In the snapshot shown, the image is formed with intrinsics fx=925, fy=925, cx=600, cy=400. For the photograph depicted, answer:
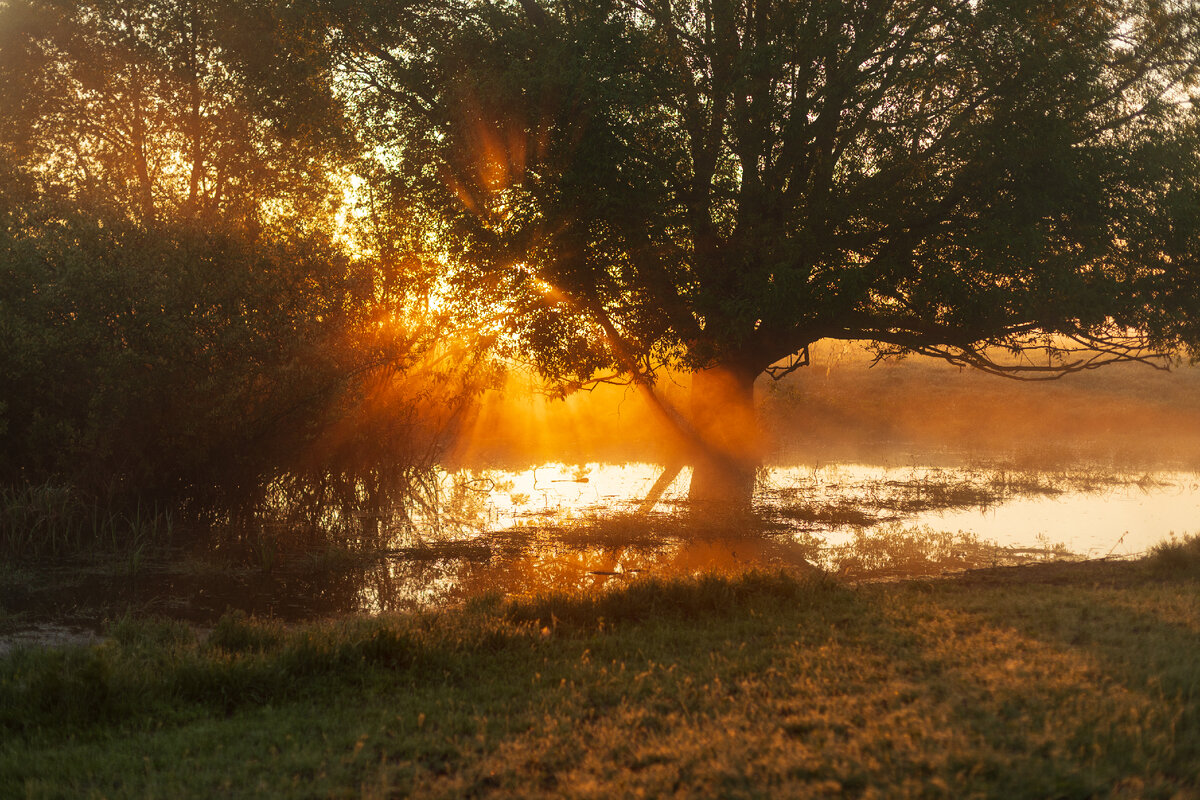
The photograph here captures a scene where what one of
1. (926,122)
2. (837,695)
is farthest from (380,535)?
(926,122)

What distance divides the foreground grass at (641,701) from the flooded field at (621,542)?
2.39 metres

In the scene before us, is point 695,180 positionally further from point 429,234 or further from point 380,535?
point 380,535

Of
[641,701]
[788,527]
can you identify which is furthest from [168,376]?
[788,527]

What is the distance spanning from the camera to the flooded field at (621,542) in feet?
37.8

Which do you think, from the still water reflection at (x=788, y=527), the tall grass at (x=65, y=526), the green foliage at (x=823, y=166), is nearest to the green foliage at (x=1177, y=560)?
the still water reflection at (x=788, y=527)

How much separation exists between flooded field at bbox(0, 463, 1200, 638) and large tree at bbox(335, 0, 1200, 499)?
3.35 m

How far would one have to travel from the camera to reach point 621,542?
50.0 feet

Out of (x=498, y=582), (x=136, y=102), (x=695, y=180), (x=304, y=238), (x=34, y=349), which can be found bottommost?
(x=498, y=582)

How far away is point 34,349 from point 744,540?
1097 centimetres

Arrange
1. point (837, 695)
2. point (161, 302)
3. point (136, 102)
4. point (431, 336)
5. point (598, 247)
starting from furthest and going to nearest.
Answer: point (136, 102) → point (431, 336) → point (598, 247) → point (161, 302) → point (837, 695)

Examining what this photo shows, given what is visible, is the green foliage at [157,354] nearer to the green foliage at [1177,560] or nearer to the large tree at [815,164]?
the large tree at [815,164]

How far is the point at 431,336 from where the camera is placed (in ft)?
57.4

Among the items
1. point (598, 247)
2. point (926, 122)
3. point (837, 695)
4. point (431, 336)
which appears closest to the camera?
point (837, 695)

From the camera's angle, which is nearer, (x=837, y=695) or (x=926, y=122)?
(x=837, y=695)
